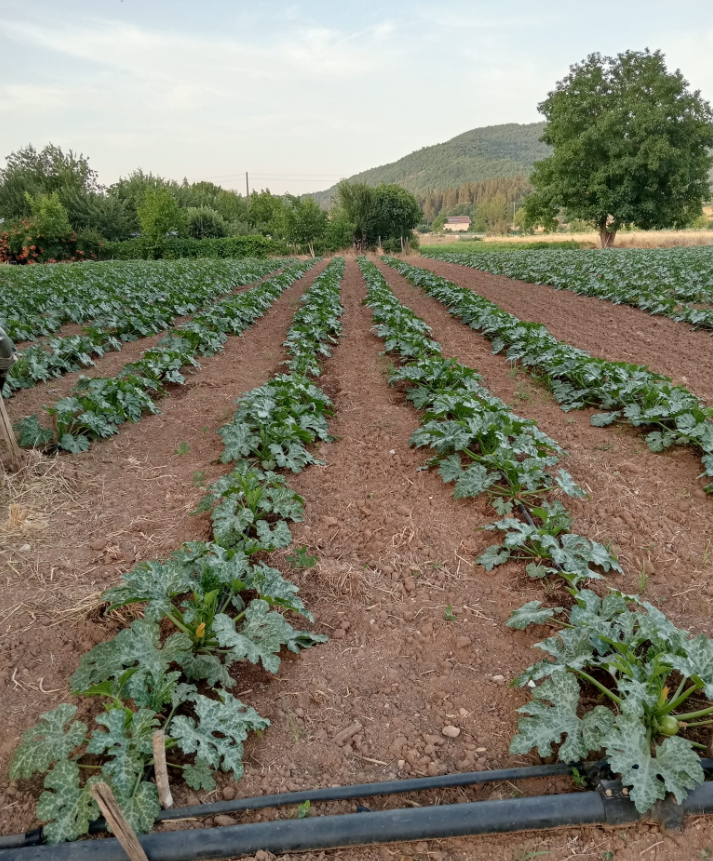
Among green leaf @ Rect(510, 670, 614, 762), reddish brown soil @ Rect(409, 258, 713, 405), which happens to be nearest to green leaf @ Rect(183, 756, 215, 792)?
green leaf @ Rect(510, 670, 614, 762)

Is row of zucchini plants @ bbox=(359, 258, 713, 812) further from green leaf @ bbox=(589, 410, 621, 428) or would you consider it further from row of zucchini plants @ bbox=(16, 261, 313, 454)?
row of zucchini plants @ bbox=(16, 261, 313, 454)

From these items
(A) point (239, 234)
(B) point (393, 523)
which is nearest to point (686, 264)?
(B) point (393, 523)

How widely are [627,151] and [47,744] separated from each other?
151 ft

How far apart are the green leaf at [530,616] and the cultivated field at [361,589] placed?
20 mm

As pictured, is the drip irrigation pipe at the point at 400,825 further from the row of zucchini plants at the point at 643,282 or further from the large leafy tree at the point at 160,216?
the large leafy tree at the point at 160,216

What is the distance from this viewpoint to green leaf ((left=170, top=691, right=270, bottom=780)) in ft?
6.20

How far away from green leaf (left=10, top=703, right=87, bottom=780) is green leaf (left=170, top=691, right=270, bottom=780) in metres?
0.35

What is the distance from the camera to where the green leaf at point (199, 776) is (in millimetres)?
1866

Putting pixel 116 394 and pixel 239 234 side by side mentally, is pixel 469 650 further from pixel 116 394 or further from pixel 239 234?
pixel 239 234

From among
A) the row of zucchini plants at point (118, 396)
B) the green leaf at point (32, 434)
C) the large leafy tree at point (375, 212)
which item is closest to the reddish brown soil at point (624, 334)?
the row of zucchini plants at point (118, 396)

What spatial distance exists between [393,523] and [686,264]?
17.9 m

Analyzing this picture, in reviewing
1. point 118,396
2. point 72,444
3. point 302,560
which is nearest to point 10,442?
point 72,444

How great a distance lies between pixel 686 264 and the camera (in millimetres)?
16828

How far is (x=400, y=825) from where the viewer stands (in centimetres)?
172
